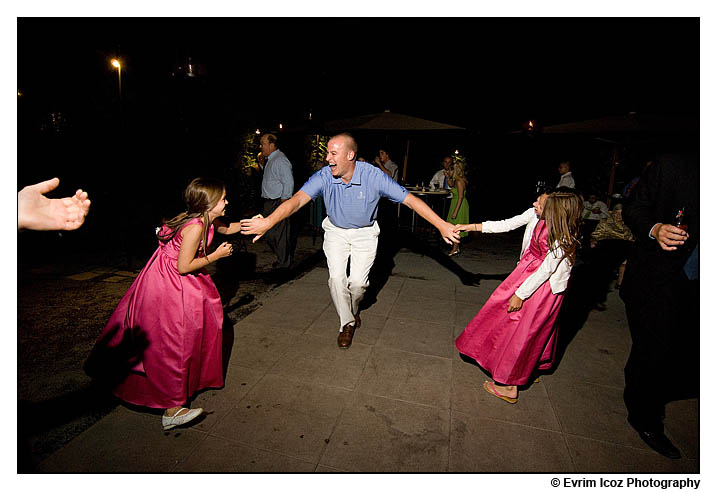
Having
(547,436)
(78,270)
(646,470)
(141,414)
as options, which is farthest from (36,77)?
(646,470)

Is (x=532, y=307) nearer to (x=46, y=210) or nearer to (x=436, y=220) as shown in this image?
(x=436, y=220)

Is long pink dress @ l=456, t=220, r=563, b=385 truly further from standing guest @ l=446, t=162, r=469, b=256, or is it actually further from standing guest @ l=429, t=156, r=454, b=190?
standing guest @ l=429, t=156, r=454, b=190

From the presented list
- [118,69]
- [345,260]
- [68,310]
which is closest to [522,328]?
[345,260]

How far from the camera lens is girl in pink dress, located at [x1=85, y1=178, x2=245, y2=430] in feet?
7.59

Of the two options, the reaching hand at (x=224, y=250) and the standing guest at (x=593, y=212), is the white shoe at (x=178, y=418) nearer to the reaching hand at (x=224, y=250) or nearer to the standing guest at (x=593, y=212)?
the reaching hand at (x=224, y=250)

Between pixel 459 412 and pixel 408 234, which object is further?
pixel 408 234

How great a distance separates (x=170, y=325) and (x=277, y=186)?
155 inches

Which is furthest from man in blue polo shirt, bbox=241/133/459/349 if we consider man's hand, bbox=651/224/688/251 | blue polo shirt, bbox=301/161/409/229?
man's hand, bbox=651/224/688/251

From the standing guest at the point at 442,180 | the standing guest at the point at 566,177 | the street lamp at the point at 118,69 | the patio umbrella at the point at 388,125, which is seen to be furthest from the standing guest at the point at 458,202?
the street lamp at the point at 118,69

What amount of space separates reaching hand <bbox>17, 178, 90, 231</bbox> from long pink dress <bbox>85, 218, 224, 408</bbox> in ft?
2.60

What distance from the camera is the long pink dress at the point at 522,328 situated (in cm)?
266

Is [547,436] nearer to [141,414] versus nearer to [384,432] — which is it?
[384,432]
